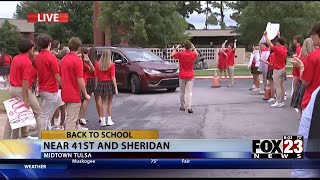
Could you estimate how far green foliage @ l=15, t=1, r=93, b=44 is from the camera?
2432mm

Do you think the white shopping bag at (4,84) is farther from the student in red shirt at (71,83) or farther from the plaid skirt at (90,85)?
the plaid skirt at (90,85)

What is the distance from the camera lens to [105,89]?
635cm

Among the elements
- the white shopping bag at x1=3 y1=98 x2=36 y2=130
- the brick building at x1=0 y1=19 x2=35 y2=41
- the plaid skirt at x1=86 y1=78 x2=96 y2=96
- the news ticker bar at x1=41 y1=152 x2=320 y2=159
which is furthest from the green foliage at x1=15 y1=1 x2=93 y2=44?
the plaid skirt at x1=86 y1=78 x2=96 y2=96

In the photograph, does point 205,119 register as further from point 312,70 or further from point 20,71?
point 312,70

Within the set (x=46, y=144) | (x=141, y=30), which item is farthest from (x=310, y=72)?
(x=46, y=144)

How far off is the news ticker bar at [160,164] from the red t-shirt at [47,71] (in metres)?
2.11

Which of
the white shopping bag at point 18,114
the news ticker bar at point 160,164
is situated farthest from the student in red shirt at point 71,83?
the news ticker bar at point 160,164

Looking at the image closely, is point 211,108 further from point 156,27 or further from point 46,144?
point 46,144

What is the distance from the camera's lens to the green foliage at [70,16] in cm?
243

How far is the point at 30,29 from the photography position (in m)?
2.52

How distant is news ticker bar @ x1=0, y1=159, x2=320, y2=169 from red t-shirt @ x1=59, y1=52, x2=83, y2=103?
2.17m

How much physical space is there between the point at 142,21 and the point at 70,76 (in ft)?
6.90

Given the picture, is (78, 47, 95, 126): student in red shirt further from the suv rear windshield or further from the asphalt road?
the suv rear windshield

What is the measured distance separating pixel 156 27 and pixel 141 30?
97mm
